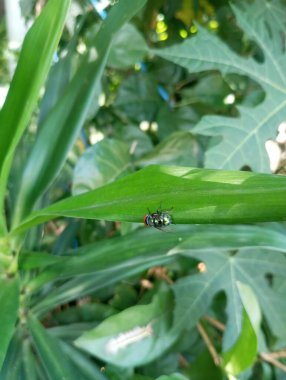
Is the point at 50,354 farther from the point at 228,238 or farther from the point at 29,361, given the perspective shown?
the point at 228,238

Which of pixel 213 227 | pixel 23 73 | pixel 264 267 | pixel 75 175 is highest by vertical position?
pixel 23 73

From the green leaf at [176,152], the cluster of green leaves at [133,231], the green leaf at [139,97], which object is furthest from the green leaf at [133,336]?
the green leaf at [139,97]

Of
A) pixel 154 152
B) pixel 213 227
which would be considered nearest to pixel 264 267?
pixel 213 227

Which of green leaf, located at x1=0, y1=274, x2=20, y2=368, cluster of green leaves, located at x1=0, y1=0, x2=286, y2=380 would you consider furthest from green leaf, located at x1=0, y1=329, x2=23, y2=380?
green leaf, located at x1=0, y1=274, x2=20, y2=368

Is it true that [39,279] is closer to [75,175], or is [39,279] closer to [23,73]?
[75,175]

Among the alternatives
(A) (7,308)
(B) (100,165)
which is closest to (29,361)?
(A) (7,308)

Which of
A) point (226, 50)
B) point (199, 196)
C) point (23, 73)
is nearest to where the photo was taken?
point (199, 196)

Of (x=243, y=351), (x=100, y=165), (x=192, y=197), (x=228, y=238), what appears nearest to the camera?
(x=192, y=197)
